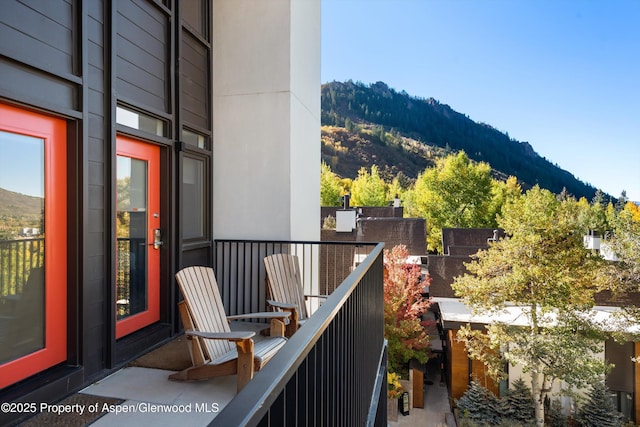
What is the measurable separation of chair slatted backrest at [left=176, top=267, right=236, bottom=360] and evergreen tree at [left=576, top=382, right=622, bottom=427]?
39.4 feet

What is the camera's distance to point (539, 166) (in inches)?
3214

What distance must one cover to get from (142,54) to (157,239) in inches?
69.9

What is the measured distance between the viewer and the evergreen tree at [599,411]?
34.9ft

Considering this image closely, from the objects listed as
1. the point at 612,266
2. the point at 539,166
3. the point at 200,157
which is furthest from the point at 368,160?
the point at 200,157

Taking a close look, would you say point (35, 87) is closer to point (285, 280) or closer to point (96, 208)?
point (96, 208)

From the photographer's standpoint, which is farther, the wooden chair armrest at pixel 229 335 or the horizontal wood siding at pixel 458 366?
the horizontal wood siding at pixel 458 366

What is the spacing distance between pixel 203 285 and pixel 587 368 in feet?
37.0

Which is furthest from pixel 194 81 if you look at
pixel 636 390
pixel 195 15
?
pixel 636 390

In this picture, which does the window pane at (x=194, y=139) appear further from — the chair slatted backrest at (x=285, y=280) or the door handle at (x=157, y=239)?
the chair slatted backrest at (x=285, y=280)

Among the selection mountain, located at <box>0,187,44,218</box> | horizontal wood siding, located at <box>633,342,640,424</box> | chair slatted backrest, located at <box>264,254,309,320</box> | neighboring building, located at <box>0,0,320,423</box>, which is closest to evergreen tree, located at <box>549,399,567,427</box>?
horizontal wood siding, located at <box>633,342,640,424</box>

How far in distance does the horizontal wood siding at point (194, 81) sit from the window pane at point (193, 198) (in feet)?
1.66

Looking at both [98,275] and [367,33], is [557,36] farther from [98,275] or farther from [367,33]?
[98,275]

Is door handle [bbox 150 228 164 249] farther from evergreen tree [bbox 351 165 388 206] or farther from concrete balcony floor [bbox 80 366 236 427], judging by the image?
evergreen tree [bbox 351 165 388 206]

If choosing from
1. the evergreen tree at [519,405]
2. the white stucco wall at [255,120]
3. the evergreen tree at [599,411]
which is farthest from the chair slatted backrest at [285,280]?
the evergreen tree at [599,411]
